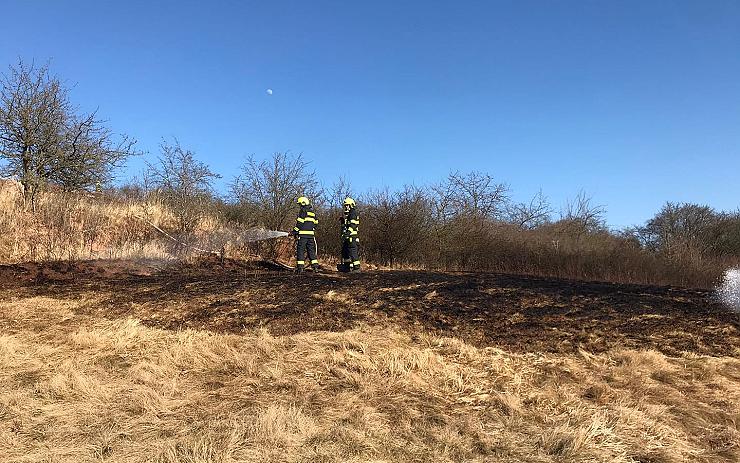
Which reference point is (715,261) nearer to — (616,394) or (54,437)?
(616,394)

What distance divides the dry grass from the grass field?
0.02 meters

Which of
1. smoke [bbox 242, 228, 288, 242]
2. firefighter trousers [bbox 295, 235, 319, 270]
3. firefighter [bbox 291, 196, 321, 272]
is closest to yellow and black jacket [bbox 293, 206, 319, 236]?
firefighter [bbox 291, 196, 321, 272]

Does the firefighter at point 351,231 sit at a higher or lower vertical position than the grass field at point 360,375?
higher

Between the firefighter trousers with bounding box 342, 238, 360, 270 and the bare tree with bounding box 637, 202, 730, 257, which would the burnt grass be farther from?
the bare tree with bounding box 637, 202, 730, 257

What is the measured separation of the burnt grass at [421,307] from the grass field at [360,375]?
5cm

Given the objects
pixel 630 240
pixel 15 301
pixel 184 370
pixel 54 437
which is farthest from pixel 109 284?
pixel 630 240

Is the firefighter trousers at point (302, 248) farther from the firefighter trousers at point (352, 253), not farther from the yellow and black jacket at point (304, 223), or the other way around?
the firefighter trousers at point (352, 253)

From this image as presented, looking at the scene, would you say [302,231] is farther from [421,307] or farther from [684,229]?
[684,229]

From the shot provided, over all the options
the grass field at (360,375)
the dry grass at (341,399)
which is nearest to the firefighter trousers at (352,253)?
the grass field at (360,375)

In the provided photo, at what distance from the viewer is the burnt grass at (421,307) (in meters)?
6.28

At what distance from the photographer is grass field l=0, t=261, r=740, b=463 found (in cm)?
355

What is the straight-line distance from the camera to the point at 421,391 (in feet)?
15.3

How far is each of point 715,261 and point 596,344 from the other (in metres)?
19.0

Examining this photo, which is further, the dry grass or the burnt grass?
the burnt grass
